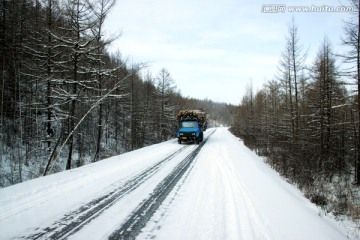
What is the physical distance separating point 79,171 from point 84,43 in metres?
7.45

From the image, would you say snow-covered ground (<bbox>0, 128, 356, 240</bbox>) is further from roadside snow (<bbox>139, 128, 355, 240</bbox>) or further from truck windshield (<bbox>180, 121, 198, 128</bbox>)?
truck windshield (<bbox>180, 121, 198, 128</bbox>)

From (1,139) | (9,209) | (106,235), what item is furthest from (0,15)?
(106,235)

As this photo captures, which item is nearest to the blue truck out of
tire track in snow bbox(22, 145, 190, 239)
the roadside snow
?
the roadside snow

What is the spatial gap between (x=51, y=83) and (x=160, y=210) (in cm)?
1427

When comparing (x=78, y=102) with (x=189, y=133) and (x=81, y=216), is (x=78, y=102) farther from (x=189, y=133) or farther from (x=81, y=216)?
(x=81, y=216)

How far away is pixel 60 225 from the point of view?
14.1ft

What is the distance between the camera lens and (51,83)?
1598cm

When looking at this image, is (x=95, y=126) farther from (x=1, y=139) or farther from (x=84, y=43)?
(x=84, y=43)

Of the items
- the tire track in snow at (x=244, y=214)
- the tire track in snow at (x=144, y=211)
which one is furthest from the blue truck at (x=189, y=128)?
the tire track in snow at (x=244, y=214)

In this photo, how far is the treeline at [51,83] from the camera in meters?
12.5

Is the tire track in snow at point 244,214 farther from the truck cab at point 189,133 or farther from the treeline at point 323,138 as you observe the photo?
the truck cab at point 189,133

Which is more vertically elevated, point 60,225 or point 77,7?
point 77,7

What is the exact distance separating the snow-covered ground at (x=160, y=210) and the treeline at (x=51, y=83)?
264 centimetres

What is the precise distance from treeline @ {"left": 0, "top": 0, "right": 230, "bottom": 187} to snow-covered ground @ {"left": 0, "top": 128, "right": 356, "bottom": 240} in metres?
2.64
